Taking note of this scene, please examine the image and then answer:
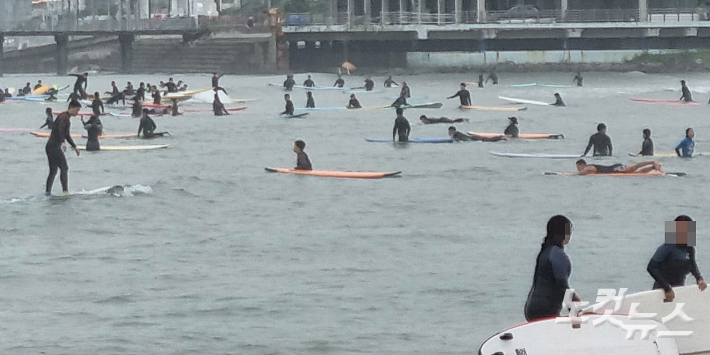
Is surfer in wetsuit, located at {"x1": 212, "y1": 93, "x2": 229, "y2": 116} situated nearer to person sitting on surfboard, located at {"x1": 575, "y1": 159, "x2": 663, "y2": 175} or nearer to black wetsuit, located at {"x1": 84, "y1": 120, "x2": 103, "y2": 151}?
black wetsuit, located at {"x1": 84, "y1": 120, "x2": 103, "y2": 151}

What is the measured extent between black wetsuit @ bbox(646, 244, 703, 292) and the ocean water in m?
3.72

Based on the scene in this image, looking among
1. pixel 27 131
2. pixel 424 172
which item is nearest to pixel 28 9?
pixel 27 131

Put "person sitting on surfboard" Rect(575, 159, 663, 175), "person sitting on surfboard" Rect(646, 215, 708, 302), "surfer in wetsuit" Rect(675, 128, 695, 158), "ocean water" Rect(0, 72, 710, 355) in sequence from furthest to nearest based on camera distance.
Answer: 1. "surfer in wetsuit" Rect(675, 128, 695, 158)
2. "person sitting on surfboard" Rect(575, 159, 663, 175)
3. "ocean water" Rect(0, 72, 710, 355)
4. "person sitting on surfboard" Rect(646, 215, 708, 302)

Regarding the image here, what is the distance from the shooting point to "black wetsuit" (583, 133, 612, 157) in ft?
110

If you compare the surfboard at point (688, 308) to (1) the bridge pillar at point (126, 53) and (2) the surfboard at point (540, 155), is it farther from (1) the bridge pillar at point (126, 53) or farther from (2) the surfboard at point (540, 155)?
(1) the bridge pillar at point (126, 53)

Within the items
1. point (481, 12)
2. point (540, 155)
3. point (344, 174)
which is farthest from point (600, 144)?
point (481, 12)

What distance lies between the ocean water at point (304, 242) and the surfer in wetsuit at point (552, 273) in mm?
4001

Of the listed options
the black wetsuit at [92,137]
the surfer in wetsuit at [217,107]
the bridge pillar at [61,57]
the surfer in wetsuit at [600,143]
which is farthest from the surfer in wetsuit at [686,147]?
the bridge pillar at [61,57]

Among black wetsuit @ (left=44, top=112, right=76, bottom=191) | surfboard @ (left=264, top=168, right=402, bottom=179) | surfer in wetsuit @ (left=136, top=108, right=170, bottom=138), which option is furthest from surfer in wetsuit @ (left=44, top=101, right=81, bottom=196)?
surfer in wetsuit @ (left=136, top=108, right=170, bottom=138)

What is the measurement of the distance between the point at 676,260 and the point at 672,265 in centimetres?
9

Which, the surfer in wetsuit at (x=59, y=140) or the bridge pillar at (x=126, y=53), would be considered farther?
the bridge pillar at (x=126, y=53)

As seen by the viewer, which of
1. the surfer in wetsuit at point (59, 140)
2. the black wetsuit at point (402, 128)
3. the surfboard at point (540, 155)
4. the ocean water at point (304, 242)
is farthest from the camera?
the black wetsuit at point (402, 128)

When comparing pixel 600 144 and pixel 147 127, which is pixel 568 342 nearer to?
pixel 600 144

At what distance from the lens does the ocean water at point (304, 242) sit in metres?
16.3
